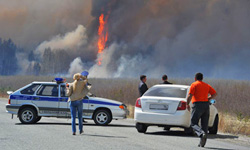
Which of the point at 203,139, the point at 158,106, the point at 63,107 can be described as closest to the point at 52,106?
the point at 63,107

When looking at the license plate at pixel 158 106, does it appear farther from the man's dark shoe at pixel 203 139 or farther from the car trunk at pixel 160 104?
the man's dark shoe at pixel 203 139

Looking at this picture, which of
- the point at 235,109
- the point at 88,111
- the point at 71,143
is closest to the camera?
the point at 71,143

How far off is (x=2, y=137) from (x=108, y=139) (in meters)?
2.75

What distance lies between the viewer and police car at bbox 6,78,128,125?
1714cm

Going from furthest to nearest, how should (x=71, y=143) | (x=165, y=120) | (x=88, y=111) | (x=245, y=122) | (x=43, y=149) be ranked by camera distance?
1. (x=245, y=122)
2. (x=88, y=111)
3. (x=165, y=120)
4. (x=71, y=143)
5. (x=43, y=149)

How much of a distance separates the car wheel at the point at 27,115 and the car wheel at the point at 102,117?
2289 mm

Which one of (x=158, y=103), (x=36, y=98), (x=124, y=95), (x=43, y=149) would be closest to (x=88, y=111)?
(x=36, y=98)

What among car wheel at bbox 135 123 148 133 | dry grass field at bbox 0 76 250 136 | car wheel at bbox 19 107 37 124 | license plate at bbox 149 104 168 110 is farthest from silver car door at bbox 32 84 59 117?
dry grass field at bbox 0 76 250 136

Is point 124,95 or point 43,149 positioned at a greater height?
point 124,95

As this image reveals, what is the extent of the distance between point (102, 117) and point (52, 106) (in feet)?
6.34

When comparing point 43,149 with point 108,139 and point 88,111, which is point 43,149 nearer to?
point 108,139

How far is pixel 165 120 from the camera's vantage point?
13.7 meters

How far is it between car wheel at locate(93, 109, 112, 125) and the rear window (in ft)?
10.4

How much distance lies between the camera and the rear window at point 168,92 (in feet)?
46.7
